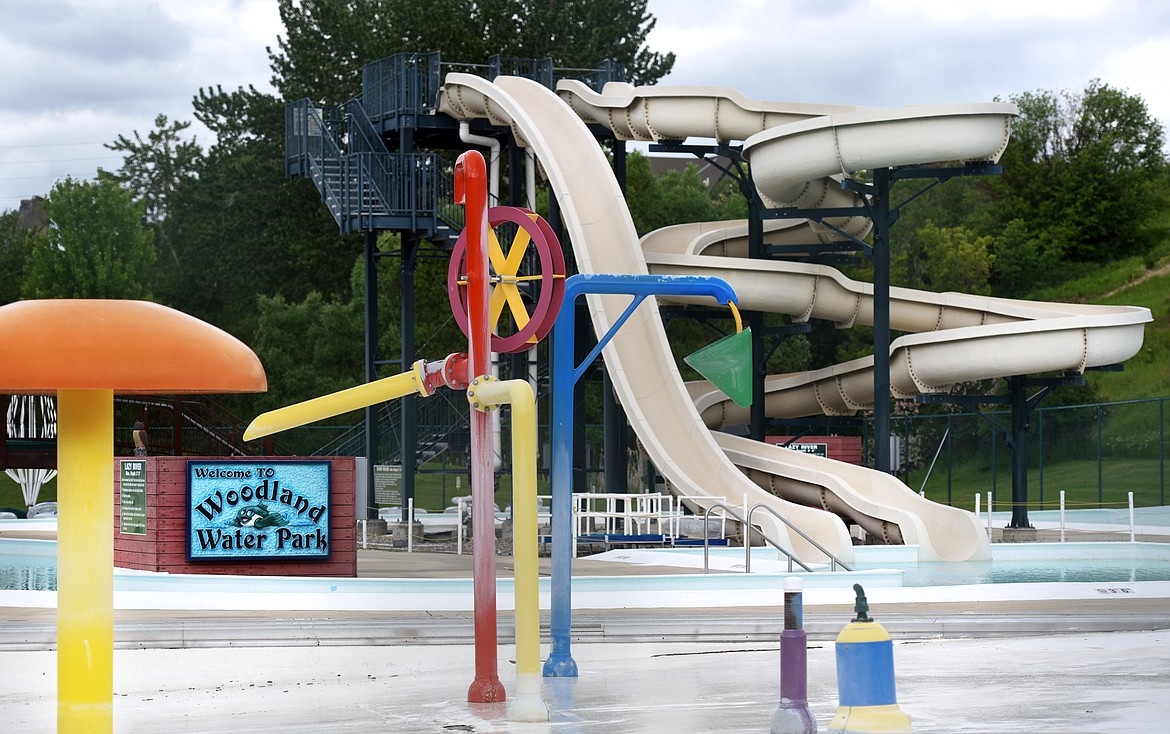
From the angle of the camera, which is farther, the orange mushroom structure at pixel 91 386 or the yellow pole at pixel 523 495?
the yellow pole at pixel 523 495

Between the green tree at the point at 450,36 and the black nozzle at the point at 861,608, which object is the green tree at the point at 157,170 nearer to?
the green tree at the point at 450,36

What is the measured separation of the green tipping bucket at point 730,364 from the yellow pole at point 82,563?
5.07m

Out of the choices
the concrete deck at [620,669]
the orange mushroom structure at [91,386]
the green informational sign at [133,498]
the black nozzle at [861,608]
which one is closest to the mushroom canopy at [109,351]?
the orange mushroom structure at [91,386]

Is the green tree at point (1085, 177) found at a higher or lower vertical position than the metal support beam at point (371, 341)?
higher

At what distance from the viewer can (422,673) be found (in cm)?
1277

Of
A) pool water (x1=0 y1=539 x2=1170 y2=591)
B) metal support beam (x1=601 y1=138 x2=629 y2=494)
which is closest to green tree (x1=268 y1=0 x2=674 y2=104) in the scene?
metal support beam (x1=601 y1=138 x2=629 y2=494)

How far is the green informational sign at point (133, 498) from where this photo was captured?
1920cm

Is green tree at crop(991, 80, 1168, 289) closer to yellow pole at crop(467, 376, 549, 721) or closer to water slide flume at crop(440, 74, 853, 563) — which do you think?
water slide flume at crop(440, 74, 853, 563)

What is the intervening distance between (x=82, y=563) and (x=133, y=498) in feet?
39.7

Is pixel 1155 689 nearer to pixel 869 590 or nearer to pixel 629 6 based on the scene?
pixel 869 590

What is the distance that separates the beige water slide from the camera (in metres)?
26.7

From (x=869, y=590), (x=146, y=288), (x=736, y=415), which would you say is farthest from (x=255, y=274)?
(x=869, y=590)

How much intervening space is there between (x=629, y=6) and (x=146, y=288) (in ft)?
78.5

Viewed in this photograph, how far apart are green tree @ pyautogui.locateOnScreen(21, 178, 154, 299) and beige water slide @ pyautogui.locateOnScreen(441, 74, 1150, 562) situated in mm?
31964
